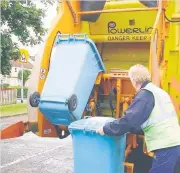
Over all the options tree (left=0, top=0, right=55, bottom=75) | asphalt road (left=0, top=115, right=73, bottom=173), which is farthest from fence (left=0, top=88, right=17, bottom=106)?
asphalt road (left=0, top=115, right=73, bottom=173)

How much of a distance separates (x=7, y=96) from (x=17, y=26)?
8.52 m

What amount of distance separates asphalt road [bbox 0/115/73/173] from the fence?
39.5 feet

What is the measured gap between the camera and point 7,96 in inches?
798

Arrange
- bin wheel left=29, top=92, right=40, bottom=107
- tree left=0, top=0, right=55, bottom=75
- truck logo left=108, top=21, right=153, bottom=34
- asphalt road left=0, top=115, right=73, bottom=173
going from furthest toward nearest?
tree left=0, top=0, right=55, bottom=75, asphalt road left=0, top=115, right=73, bottom=173, truck logo left=108, top=21, right=153, bottom=34, bin wheel left=29, top=92, right=40, bottom=107

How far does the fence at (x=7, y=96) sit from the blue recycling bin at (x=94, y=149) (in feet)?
53.6

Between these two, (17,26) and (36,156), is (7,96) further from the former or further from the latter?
(36,156)

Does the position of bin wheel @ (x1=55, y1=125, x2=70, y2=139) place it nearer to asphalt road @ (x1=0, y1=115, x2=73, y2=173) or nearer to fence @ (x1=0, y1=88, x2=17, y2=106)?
asphalt road @ (x1=0, y1=115, x2=73, y2=173)

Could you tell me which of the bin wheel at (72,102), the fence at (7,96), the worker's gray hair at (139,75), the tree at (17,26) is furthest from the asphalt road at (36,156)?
the fence at (7,96)

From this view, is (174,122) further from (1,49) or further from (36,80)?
(1,49)

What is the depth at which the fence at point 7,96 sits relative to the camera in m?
19.7

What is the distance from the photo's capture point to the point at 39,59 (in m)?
4.42

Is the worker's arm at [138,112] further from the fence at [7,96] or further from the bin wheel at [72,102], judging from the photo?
the fence at [7,96]

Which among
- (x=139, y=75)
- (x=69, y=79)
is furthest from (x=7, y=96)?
(x=139, y=75)

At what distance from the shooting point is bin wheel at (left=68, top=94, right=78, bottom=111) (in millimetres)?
3752
